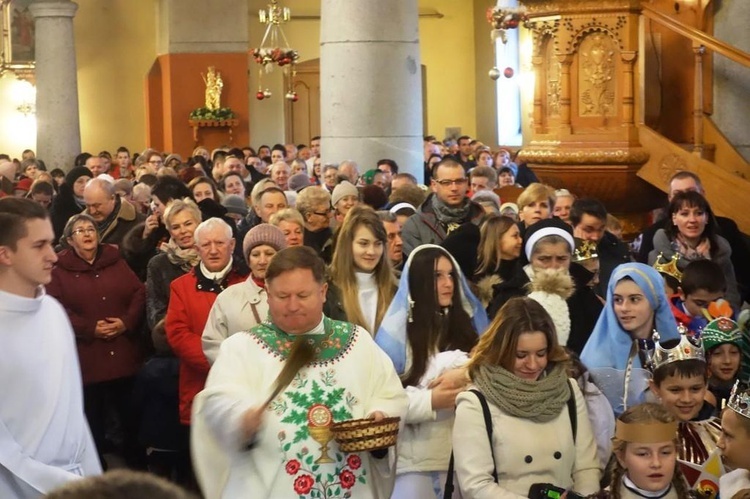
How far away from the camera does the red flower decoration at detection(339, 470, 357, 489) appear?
4.57 meters

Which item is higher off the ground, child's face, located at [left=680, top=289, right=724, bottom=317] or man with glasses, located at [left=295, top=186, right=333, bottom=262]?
man with glasses, located at [left=295, top=186, right=333, bottom=262]

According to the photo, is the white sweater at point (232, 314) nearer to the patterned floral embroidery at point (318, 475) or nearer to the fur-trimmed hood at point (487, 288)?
the fur-trimmed hood at point (487, 288)

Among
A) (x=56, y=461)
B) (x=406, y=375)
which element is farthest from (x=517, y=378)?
(x=56, y=461)

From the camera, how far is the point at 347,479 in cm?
458

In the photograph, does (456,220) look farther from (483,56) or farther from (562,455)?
(483,56)

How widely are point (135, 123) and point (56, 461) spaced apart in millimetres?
26834

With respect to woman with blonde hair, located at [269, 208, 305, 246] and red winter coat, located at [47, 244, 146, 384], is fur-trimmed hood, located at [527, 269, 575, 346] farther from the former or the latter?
red winter coat, located at [47, 244, 146, 384]

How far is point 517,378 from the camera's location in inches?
197

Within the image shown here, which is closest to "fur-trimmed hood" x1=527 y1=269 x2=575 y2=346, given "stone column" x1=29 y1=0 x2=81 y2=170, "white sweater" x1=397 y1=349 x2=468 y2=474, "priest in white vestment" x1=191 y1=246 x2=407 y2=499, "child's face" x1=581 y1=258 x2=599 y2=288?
"white sweater" x1=397 y1=349 x2=468 y2=474

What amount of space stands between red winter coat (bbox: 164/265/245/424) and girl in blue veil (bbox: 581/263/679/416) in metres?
2.24

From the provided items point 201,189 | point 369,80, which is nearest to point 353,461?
point 201,189

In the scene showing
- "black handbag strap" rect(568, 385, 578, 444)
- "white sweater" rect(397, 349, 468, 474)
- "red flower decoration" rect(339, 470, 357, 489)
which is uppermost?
"black handbag strap" rect(568, 385, 578, 444)

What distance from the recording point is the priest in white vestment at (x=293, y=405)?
4.52 m

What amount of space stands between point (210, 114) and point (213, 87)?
0.57 meters
